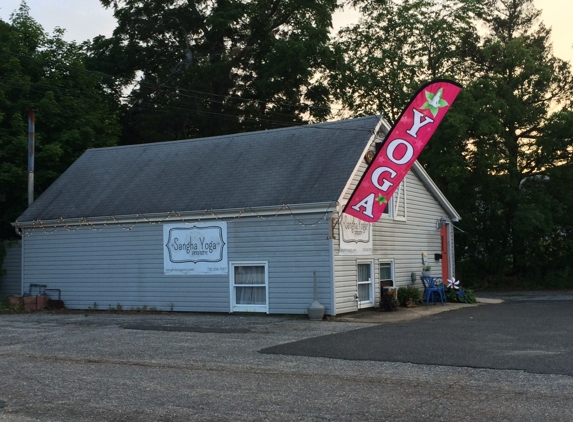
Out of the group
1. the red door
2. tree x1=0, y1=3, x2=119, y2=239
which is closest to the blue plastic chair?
the red door

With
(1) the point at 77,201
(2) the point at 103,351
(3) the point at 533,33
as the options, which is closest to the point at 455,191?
(3) the point at 533,33

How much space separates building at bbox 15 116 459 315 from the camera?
1878 centimetres

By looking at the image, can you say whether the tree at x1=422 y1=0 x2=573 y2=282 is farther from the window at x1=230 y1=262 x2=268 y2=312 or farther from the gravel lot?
the gravel lot

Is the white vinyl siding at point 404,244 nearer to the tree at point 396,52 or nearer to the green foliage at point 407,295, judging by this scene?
the green foliage at point 407,295

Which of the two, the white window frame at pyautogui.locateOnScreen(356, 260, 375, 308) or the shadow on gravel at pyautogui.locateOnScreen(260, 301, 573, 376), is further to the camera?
the white window frame at pyautogui.locateOnScreen(356, 260, 375, 308)

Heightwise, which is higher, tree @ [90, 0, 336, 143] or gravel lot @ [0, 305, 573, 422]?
tree @ [90, 0, 336, 143]

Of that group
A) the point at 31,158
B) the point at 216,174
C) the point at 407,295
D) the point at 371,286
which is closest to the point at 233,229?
the point at 216,174

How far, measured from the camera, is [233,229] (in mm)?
19844

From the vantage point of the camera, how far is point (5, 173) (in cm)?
2681

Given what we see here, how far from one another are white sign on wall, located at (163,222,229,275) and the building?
3cm

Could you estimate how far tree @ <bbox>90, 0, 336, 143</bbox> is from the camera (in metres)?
39.1

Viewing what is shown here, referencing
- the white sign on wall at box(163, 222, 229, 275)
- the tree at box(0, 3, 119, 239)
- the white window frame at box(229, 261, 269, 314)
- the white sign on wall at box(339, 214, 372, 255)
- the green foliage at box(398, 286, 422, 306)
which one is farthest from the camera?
the tree at box(0, 3, 119, 239)

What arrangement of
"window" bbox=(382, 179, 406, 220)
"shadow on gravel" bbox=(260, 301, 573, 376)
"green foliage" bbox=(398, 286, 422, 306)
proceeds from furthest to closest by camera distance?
"window" bbox=(382, 179, 406, 220) < "green foliage" bbox=(398, 286, 422, 306) < "shadow on gravel" bbox=(260, 301, 573, 376)

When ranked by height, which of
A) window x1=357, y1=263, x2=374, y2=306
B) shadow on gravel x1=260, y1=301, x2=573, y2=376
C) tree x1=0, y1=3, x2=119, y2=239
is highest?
tree x1=0, y1=3, x2=119, y2=239
